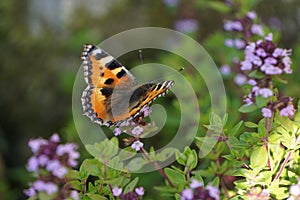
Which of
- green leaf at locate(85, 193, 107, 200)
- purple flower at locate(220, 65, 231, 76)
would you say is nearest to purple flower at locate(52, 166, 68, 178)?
green leaf at locate(85, 193, 107, 200)

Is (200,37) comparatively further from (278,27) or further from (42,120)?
(42,120)

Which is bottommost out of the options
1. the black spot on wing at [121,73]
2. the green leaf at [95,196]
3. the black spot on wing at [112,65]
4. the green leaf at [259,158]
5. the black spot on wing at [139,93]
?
the green leaf at [259,158]

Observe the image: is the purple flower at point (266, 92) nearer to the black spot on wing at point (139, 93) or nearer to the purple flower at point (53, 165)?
the black spot on wing at point (139, 93)

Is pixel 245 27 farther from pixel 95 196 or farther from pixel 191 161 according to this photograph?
pixel 95 196

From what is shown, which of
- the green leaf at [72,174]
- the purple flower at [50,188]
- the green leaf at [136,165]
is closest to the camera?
the purple flower at [50,188]

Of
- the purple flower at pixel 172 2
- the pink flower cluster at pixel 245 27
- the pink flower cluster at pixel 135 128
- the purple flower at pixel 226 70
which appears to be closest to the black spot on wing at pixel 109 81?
the pink flower cluster at pixel 135 128
